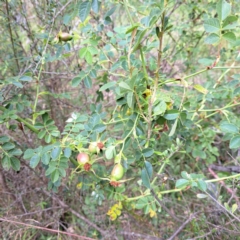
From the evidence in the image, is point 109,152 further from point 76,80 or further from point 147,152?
point 76,80

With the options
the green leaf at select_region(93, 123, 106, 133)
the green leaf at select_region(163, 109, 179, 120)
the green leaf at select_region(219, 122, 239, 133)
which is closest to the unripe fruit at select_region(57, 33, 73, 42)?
the green leaf at select_region(93, 123, 106, 133)

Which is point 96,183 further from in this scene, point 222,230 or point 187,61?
point 187,61

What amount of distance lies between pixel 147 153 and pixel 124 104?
185mm

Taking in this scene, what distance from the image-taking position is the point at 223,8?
0.76 m

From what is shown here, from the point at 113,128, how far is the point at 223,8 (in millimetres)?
929

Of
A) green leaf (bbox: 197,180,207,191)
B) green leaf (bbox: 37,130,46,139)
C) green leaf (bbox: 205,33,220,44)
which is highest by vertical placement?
green leaf (bbox: 205,33,220,44)

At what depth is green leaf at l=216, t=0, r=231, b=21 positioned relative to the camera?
75 cm

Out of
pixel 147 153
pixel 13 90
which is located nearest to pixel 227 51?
pixel 147 153

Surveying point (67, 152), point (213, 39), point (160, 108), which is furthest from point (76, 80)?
point (213, 39)

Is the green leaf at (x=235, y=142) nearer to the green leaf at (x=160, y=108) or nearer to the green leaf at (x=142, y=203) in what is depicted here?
the green leaf at (x=160, y=108)

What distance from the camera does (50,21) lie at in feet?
4.18

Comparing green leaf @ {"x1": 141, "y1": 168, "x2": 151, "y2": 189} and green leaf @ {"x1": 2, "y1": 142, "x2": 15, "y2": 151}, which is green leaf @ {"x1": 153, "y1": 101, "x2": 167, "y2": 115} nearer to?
green leaf @ {"x1": 141, "y1": 168, "x2": 151, "y2": 189}

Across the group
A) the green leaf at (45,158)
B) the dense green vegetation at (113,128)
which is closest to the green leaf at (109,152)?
the dense green vegetation at (113,128)

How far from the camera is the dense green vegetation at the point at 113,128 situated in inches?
36.1
